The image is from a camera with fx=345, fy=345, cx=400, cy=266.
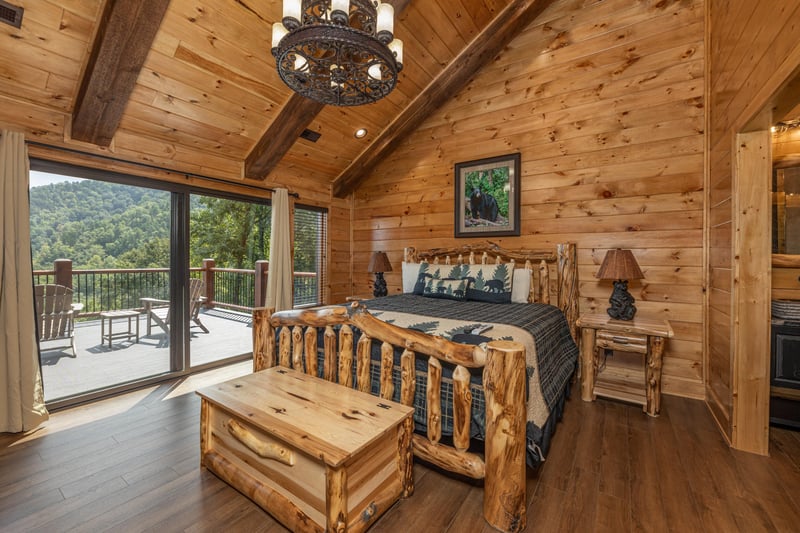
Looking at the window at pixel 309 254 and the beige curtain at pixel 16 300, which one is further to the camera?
the window at pixel 309 254

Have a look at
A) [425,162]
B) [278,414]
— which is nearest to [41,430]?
[278,414]

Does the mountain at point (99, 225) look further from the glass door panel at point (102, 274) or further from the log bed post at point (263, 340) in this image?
the log bed post at point (263, 340)

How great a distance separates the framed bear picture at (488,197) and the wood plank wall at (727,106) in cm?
153

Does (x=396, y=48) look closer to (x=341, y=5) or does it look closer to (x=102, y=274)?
(x=341, y=5)

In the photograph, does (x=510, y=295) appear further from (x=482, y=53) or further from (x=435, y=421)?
(x=482, y=53)

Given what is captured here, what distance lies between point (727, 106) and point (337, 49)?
253 centimetres

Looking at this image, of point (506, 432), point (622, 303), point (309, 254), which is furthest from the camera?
point (309, 254)

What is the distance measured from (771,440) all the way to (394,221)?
3746 millimetres

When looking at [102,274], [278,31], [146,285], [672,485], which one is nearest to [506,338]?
[672,485]

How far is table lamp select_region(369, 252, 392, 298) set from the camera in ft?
13.5

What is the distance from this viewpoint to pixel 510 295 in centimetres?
313

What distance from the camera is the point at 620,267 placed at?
2746 mm

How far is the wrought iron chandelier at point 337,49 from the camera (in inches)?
60.6

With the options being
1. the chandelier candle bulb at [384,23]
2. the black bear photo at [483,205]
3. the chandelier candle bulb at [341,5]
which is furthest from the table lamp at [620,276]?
the chandelier candle bulb at [341,5]
